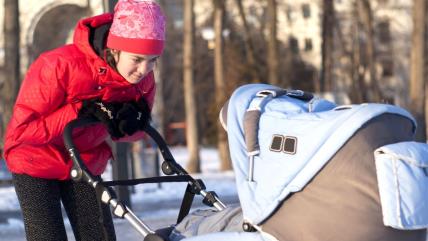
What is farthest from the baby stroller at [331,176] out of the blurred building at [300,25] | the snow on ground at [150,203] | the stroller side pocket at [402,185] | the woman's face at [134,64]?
the blurred building at [300,25]

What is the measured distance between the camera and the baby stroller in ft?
11.5

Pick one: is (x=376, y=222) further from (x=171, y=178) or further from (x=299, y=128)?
(x=171, y=178)

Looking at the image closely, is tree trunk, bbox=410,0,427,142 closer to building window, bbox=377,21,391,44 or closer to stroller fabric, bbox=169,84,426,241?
stroller fabric, bbox=169,84,426,241

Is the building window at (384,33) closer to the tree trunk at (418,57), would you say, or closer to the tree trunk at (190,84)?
the tree trunk at (190,84)

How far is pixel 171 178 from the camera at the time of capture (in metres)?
4.28

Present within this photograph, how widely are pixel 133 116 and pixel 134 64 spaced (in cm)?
29

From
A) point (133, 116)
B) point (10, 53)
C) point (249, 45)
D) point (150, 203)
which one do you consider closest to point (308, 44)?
point (249, 45)

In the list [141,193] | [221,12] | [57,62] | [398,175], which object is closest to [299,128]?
[398,175]

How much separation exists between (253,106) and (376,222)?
749 mm

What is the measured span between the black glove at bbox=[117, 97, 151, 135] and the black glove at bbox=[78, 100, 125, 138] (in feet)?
0.09

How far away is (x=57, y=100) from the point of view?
404 centimetres

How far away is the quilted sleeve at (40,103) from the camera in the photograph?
3.97 meters

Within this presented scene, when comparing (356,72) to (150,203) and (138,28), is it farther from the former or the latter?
(138,28)

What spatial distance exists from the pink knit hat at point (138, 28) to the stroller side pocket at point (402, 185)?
3.98ft
